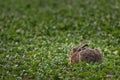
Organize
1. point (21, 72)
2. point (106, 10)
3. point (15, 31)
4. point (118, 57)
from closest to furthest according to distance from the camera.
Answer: point (21, 72), point (118, 57), point (15, 31), point (106, 10)

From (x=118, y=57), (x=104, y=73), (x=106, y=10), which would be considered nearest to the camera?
(x=104, y=73)

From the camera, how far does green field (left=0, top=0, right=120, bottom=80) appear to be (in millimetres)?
11180

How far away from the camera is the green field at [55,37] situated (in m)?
11.2

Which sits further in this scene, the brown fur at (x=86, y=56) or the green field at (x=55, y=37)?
the brown fur at (x=86, y=56)

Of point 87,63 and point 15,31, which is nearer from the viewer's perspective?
point 87,63

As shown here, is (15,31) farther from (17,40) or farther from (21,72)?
(21,72)

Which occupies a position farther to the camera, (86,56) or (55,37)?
(55,37)

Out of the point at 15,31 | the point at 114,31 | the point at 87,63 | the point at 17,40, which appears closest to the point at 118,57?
the point at 87,63

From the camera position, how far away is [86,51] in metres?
11.5

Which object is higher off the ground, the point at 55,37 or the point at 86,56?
the point at 55,37

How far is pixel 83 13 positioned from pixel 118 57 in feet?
25.6

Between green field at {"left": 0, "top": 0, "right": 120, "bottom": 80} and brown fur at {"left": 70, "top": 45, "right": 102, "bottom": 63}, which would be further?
brown fur at {"left": 70, "top": 45, "right": 102, "bottom": 63}

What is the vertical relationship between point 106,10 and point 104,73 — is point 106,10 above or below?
above

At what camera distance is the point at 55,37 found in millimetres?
15734
